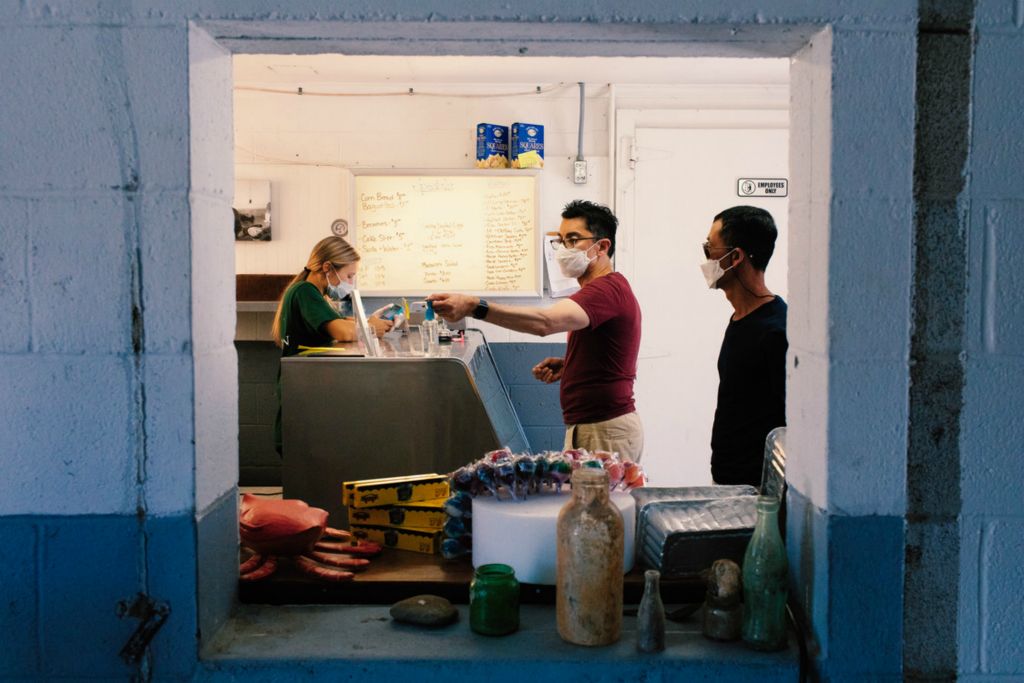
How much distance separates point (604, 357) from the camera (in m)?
3.34

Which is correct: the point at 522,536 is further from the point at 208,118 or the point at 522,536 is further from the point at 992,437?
the point at 208,118

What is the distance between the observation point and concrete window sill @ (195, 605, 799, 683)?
1562 mm

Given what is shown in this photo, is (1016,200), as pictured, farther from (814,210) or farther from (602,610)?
(602,610)

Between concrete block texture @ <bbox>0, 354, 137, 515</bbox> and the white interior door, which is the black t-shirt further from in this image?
the white interior door

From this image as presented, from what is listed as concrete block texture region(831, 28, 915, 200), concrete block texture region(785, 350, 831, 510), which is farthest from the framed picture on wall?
concrete block texture region(831, 28, 915, 200)

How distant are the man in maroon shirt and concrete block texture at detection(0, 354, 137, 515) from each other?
1759 millimetres

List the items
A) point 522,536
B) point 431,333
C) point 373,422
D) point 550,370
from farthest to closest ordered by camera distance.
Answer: point 431,333
point 550,370
point 373,422
point 522,536

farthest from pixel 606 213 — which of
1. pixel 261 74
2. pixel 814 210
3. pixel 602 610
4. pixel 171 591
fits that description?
pixel 261 74

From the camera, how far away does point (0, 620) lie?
1589mm

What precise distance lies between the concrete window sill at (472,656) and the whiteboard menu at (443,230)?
387 cm

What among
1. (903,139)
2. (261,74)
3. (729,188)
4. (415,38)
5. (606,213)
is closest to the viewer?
(903,139)

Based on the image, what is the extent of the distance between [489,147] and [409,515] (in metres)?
3.65

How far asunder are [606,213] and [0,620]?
8.40 feet

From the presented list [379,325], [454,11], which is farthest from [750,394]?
[379,325]
